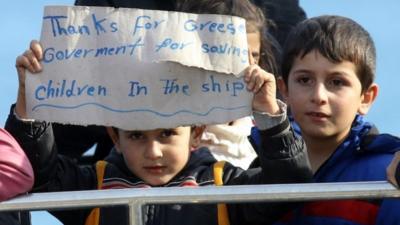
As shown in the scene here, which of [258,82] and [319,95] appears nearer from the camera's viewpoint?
[258,82]

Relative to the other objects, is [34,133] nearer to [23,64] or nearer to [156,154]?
[23,64]

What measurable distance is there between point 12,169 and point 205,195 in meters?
0.70

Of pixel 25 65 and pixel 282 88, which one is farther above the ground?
pixel 25 65

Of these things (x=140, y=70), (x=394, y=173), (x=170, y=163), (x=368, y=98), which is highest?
(x=140, y=70)

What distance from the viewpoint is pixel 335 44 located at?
497 centimetres

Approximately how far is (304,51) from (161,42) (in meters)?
0.59

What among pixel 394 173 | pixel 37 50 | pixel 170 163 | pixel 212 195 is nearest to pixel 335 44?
pixel 170 163

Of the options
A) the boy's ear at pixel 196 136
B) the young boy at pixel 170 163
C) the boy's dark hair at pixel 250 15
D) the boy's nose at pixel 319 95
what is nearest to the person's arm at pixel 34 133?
the young boy at pixel 170 163

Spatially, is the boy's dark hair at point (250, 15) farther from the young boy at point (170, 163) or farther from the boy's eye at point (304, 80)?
the young boy at point (170, 163)

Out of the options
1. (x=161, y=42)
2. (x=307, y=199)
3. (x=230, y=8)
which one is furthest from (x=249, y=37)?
(x=307, y=199)

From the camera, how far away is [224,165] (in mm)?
4852

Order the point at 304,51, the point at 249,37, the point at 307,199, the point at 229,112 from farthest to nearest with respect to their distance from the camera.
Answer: the point at 249,37 → the point at 304,51 → the point at 229,112 → the point at 307,199

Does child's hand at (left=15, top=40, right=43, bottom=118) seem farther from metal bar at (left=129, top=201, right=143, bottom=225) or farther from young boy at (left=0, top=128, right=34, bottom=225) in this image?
metal bar at (left=129, top=201, right=143, bottom=225)

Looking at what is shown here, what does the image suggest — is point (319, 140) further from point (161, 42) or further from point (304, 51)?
point (161, 42)
